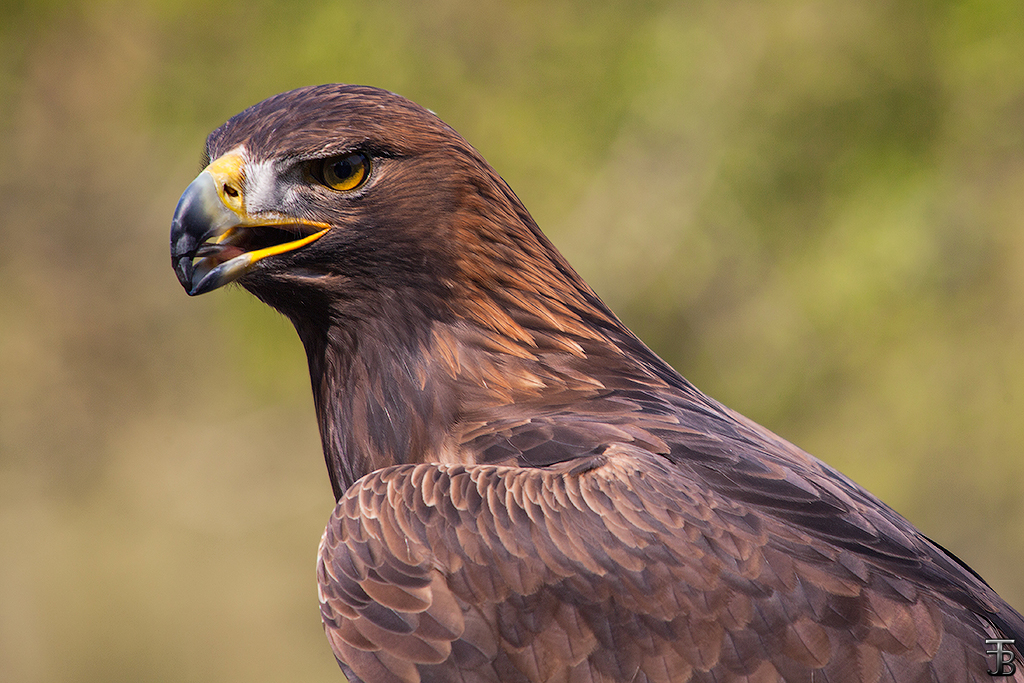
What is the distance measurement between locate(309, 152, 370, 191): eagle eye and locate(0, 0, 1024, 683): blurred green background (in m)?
6.17

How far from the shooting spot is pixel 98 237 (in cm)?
1052

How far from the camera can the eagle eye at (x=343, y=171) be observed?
282 centimetres

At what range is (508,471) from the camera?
2.51 meters

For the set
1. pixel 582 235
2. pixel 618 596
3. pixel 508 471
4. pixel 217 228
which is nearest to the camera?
pixel 618 596

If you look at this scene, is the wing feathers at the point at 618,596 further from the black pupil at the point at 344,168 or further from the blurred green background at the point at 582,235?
the blurred green background at the point at 582,235

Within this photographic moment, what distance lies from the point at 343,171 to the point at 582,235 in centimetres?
643

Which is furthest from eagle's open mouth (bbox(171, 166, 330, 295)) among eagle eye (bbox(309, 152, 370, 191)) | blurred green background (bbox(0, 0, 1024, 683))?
blurred green background (bbox(0, 0, 1024, 683))

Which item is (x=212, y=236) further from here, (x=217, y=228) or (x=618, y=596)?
(x=618, y=596)

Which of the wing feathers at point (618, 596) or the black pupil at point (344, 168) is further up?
the black pupil at point (344, 168)

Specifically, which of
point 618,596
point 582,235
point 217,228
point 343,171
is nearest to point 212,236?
point 217,228

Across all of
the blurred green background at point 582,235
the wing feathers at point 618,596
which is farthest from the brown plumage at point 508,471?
the blurred green background at point 582,235

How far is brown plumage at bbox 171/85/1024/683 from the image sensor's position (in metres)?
2.31

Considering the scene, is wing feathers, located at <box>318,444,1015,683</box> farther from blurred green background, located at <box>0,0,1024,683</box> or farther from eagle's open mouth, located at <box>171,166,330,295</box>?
blurred green background, located at <box>0,0,1024,683</box>

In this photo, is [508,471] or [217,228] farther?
[217,228]
